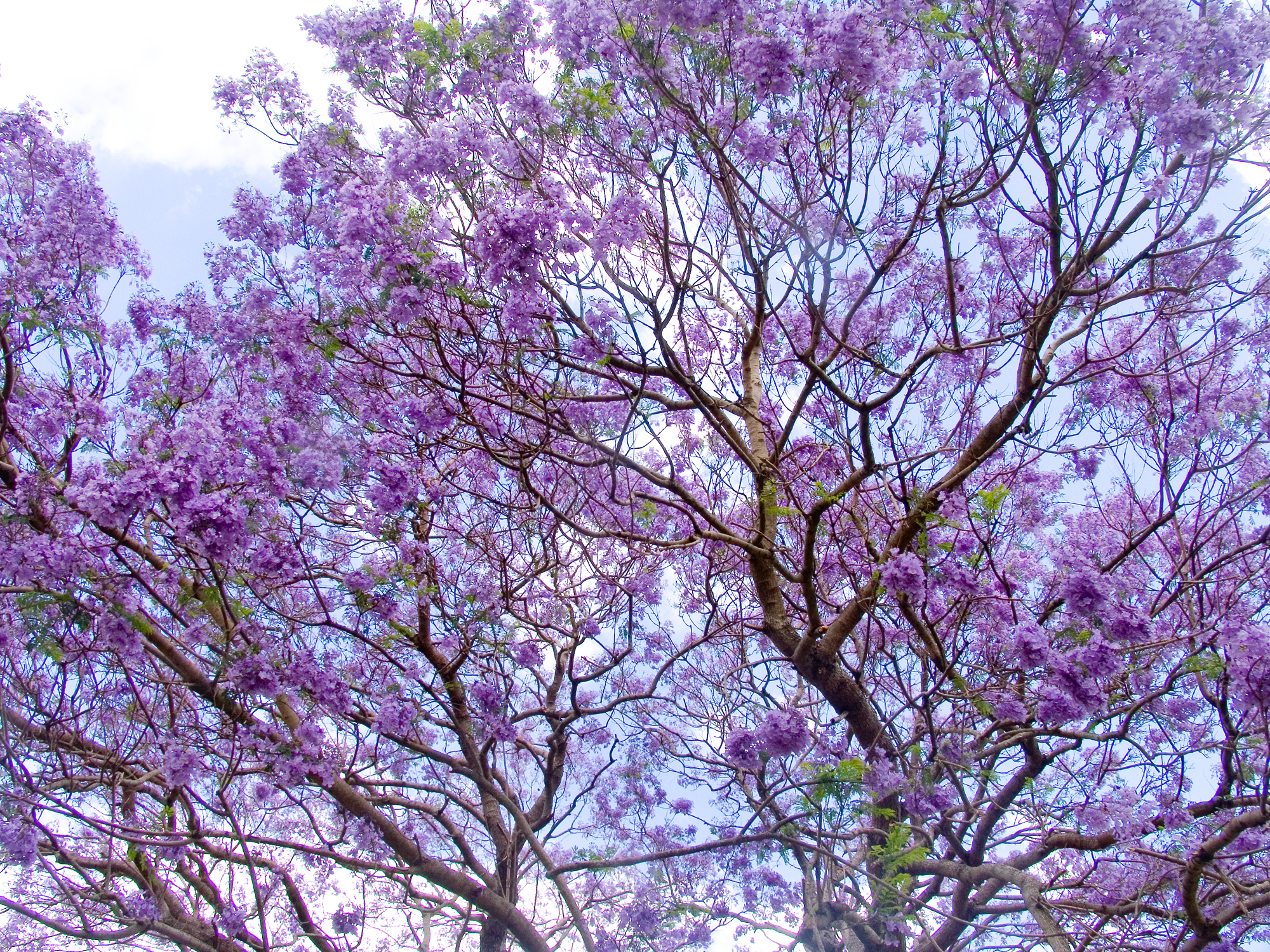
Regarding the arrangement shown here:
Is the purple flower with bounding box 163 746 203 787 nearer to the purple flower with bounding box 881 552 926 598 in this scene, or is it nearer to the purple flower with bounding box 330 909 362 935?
the purple flower with bounding box 330 909 362 935

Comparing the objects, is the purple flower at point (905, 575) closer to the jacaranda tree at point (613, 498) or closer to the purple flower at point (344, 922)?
the jacaranda tree at point (613, 498)

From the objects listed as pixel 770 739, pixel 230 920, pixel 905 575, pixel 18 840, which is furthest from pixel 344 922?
pixel 905 575

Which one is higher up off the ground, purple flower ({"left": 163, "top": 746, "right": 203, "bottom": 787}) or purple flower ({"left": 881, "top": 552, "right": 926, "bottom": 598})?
purple flower ({"left": 881, "top": 552, "right": 926, "bottom": 598})

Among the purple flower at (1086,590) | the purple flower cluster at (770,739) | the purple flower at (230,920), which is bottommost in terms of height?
the purple flower at (230,920)

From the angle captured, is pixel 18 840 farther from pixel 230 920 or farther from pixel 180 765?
pixel 230 920

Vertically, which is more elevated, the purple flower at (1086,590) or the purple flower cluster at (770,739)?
the purple flower at (1086,590)

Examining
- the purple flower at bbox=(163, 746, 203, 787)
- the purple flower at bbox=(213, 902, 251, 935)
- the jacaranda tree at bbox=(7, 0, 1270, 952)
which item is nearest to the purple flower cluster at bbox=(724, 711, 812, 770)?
the jacaranda tree at bbox=(7, 0, 1270, 952)

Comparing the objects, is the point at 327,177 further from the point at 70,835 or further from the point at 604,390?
the point at 70,835

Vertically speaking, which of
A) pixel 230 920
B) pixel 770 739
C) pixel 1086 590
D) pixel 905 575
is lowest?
pixel 230 920

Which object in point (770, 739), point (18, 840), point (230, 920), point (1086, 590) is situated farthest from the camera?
point (230, 920)

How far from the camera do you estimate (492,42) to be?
513cm

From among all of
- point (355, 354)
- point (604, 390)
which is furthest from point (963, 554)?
point (355, 354)

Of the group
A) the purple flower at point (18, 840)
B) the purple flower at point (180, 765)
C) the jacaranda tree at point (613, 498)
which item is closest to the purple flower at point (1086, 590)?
the jacaranda tree at point (613, 498)

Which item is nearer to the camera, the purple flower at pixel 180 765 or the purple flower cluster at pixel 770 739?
the purple flower at pixel 180 765
